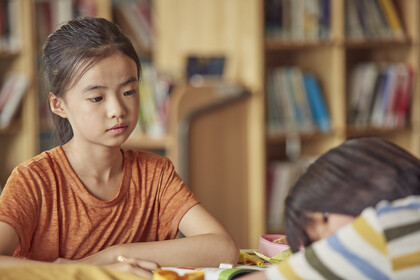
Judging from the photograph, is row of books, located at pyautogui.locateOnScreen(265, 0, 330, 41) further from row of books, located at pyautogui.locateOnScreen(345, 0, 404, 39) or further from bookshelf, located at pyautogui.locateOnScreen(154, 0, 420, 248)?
row of books, located at pyautogui.locateOnScreen(345, 0, 404, 39)

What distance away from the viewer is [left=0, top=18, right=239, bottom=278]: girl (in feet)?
4.24

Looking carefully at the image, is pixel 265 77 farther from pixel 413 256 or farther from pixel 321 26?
pixel 413 256

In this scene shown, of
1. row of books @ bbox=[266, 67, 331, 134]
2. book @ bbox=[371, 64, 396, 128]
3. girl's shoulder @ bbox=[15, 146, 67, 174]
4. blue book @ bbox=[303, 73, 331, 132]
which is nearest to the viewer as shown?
girl's shoulder @ bbox=[15, 146, 67, 174]

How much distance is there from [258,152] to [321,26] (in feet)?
2.48

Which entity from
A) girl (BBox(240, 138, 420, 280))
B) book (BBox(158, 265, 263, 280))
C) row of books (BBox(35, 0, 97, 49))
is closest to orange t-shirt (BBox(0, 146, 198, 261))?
Answer: book (BBox(158, 265, 263, 280))

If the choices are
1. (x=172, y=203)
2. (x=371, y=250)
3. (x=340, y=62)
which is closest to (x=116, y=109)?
(x=172, y=203)

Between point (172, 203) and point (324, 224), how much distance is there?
56 cm

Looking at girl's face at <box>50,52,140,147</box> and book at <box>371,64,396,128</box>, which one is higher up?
girl's face at <box>50,52,140,147</box>

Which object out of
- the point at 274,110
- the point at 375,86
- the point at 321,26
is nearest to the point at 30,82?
the point at 274,110

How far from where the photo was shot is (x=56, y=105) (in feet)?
4.72

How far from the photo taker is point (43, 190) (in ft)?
4.35

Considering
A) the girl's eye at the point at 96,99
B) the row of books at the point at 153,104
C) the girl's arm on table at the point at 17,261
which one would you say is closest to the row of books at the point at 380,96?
the row of books at the point at 153,104

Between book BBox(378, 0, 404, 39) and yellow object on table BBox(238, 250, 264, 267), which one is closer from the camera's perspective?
yellow object on table BBox(238, 250, 264, 267)

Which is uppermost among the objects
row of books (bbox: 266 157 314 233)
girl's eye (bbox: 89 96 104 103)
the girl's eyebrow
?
the girl's eyebrow
